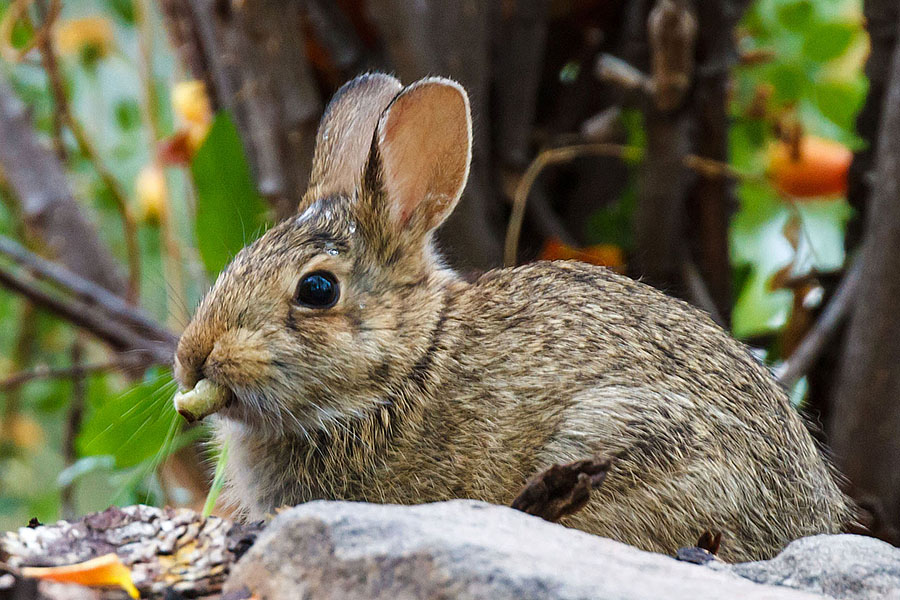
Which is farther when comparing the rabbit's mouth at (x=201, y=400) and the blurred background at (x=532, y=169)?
the blurred background at (x=532, y=169)

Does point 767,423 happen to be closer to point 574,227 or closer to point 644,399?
point 644,399

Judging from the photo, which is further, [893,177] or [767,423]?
[893,177]

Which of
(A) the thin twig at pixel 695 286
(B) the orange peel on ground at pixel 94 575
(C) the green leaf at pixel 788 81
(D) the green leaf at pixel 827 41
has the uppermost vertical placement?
(D) the green leaf at pixel 827 41

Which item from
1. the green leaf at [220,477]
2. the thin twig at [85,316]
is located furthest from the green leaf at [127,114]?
the green leaf at [220,477]

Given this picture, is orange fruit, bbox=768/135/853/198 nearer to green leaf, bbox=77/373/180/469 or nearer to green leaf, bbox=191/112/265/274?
green leaf, bbox=191/112/265/274

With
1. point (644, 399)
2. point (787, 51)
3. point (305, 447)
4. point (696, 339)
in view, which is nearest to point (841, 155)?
point (787, 51)

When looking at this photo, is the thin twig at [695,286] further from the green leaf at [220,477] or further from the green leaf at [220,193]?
the green leaf at [220,477]

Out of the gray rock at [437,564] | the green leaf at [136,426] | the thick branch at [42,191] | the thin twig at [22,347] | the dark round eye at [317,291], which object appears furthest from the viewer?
the thin twig at [22,347]
